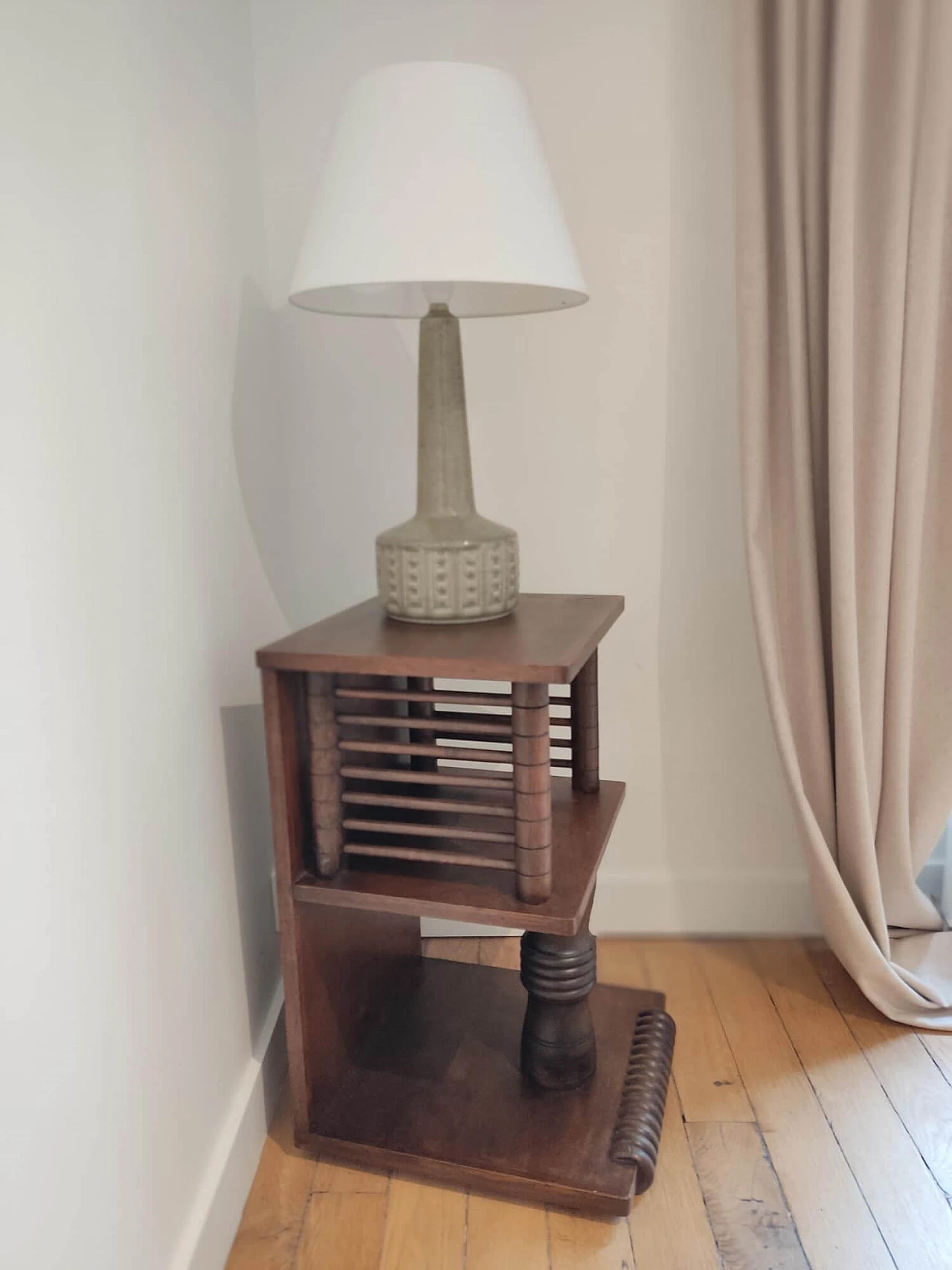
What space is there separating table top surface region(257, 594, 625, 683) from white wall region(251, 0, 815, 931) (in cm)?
35

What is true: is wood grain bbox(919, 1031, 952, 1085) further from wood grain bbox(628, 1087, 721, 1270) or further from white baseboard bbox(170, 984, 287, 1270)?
white baseboard bbox(170, 984, 287, 1270)

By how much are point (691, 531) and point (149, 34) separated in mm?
1139

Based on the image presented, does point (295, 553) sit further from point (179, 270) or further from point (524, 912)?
point (524, 912)

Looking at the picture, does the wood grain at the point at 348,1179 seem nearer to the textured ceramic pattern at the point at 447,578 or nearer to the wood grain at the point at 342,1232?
the wood grain at the point at 342,1232

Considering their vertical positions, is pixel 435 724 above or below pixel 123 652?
below

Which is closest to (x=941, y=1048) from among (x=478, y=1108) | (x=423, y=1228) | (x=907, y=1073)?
(x=907, y=1073)

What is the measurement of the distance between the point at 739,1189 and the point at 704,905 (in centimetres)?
66

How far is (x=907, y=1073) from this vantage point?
1479 millimetres

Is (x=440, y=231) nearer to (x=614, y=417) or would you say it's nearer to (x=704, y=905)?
(x=614, y=417)

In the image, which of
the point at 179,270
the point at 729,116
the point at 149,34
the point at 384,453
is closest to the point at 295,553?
the point at 384,453

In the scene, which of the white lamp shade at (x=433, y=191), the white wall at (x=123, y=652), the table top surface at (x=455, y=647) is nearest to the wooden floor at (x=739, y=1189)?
the white wall at (x=123, y=652)

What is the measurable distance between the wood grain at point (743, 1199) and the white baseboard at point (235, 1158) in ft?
2.03

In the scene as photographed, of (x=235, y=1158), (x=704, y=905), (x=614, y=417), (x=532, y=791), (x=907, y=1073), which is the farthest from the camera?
(x=704, y=905)

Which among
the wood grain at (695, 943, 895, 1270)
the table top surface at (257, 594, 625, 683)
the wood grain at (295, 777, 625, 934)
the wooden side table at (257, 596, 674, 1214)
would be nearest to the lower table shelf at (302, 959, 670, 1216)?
the wooden side table at (257, 596, 674, 1214)
